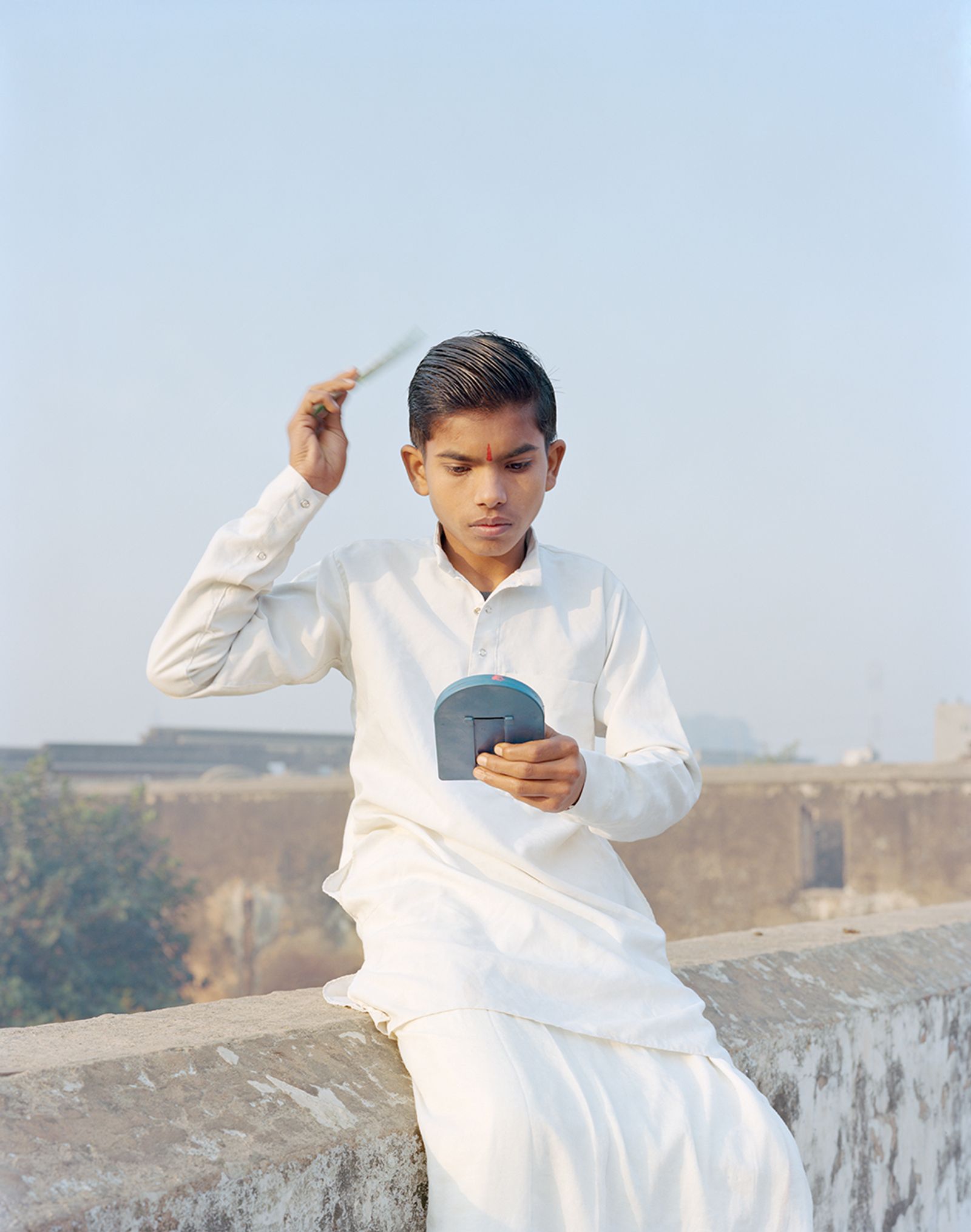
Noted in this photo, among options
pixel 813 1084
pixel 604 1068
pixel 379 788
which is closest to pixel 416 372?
pixel 379 788

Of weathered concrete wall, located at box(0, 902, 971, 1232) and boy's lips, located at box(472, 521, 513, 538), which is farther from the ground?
boy's lips, located at box(472, 521, 513, 538)

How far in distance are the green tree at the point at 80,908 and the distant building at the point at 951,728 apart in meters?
11.7

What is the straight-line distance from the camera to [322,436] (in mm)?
1914

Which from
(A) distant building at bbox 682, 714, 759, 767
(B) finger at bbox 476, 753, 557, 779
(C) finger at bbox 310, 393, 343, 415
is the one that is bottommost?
(A) distant building at bbox 682, 714, 759, 767

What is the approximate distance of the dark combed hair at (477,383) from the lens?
6.17ft

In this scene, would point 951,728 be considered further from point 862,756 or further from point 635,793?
point 635,793

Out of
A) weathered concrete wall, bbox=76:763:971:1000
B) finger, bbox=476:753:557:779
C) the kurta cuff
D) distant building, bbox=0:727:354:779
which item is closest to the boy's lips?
the kurta cuff

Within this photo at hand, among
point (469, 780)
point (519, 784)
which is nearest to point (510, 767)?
point (519, 784)

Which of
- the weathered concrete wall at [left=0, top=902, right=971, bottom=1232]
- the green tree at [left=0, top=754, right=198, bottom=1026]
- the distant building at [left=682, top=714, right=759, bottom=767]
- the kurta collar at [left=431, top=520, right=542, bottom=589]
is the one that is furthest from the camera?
the distant building at [left=682, top=714, right=759, bottom=767]

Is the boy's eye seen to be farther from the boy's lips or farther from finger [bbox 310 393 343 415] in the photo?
finger [bbox 310 393 343 415]

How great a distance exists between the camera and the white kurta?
1659 mm

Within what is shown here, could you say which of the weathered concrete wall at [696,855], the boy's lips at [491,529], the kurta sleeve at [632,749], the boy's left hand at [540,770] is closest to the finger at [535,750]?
the boy's left hand at [540,770]

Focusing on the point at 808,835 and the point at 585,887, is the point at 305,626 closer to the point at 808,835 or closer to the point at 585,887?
the point at 585,887

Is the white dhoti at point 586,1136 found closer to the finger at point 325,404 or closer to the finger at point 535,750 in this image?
the finger at point 535,750
